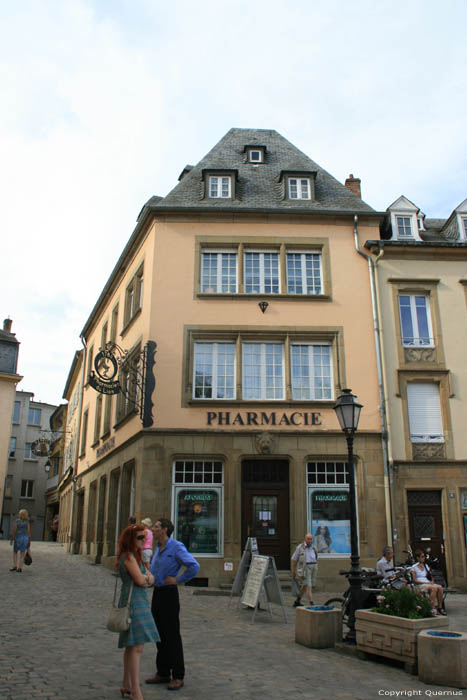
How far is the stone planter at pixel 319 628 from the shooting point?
8531mm

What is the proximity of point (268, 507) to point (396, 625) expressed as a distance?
394 inches

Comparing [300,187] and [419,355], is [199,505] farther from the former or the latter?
[300,187]

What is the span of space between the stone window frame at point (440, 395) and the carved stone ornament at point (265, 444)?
3.82 meters

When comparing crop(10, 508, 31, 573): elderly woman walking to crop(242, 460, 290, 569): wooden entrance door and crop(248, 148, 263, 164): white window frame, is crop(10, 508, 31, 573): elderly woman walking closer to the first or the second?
crop(242, 460, 290, 569): wooden entrance door

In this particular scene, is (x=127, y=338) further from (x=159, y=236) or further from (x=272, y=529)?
(x=272, y=529)

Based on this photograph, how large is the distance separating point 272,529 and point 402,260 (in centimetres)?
900

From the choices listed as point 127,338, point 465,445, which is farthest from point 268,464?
point 127,338

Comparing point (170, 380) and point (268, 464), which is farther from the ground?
point (170, 380)

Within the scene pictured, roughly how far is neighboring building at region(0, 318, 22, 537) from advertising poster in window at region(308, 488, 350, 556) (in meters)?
28.4

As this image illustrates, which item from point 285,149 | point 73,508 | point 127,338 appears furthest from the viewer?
point 73,508

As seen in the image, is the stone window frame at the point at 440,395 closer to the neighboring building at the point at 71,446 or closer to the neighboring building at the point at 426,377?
the neighboring building at the point at 426,377

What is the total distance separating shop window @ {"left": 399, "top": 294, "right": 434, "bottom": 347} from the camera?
61.3 ft

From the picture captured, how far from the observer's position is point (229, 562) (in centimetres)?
1633

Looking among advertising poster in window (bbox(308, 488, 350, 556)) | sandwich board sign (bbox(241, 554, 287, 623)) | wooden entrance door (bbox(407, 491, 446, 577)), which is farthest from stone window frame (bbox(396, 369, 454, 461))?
sandwich board sign (bbox(241, 554, 287, 623))
